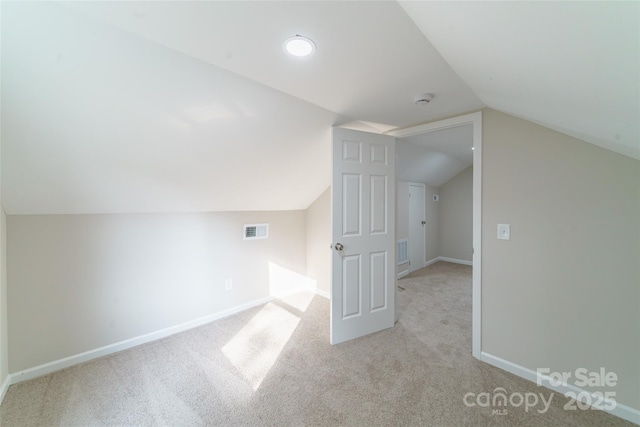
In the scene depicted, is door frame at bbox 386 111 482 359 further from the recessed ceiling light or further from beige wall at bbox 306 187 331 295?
beige wall at bbox 306 187 331 295

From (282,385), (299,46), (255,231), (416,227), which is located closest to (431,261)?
(416,227)

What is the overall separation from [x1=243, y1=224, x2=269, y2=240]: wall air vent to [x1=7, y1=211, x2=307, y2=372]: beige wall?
0.07m

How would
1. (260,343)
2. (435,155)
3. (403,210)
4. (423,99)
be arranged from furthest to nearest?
(403,210), (435,155), (260,343), (423,99)

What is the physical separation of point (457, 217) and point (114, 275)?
6042 millimetres

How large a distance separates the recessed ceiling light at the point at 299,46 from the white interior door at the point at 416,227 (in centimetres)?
399

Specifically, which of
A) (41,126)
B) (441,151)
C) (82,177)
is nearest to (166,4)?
(41,126)

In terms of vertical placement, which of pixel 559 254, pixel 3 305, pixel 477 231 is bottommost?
pixel 3 305

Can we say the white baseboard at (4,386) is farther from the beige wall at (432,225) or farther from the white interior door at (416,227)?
the beige wall at (432,225)

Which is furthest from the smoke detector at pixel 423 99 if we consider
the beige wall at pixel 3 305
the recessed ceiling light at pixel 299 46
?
the beige wall at pixel 3 305

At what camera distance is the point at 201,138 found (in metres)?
1.98

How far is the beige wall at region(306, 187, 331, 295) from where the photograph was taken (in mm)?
3562

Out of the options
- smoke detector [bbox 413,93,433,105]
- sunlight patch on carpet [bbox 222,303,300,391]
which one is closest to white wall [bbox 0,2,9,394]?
sunlight patch on carpet [bbox 222,303,300,391]

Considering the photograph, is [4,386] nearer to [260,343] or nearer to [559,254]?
[260,343]

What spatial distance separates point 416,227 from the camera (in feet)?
16.5
